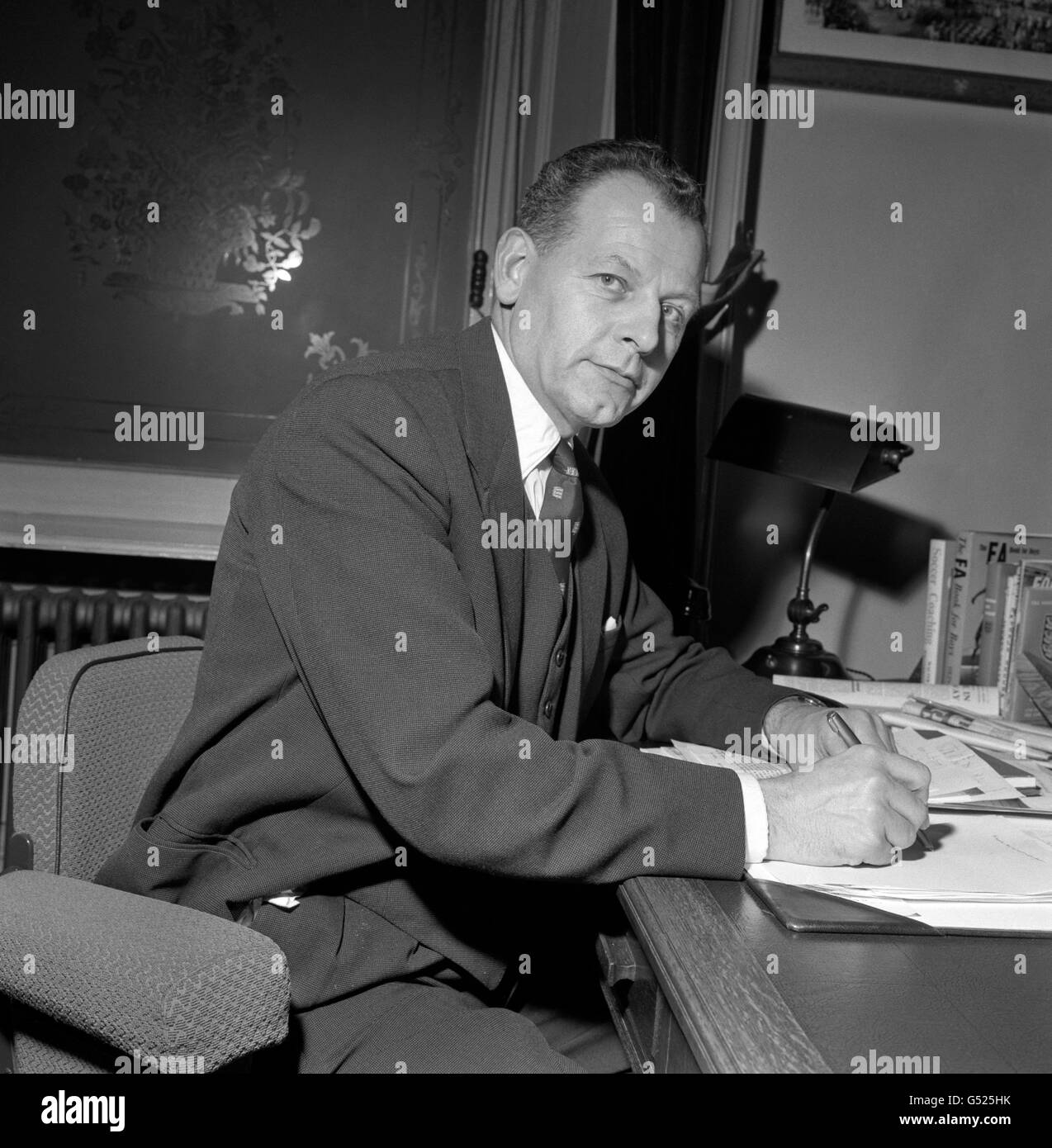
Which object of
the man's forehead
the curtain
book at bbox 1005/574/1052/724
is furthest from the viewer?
the curtain

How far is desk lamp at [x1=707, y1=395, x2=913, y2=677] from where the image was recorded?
1972mm

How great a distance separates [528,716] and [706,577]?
1.31m

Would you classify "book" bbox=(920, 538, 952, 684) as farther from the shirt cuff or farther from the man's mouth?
the shirt cuff

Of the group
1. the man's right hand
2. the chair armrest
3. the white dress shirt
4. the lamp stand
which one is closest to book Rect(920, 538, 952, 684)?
the lamp stand

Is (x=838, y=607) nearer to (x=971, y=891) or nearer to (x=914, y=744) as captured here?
(x=914, y=744)

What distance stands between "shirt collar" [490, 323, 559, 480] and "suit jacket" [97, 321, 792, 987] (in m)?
0.07

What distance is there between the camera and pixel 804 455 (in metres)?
2.01

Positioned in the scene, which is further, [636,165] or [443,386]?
[636,165]

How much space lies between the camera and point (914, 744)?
4.73 feet

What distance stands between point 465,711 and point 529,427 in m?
0.50

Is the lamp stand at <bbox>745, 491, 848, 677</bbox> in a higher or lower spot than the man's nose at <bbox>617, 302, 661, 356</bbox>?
lower

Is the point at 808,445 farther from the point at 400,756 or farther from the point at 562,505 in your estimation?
the point at 400,756

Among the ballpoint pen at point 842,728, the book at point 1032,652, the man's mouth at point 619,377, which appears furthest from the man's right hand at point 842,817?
the book at point 1032,652

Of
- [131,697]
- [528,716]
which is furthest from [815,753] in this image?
[131,697]
